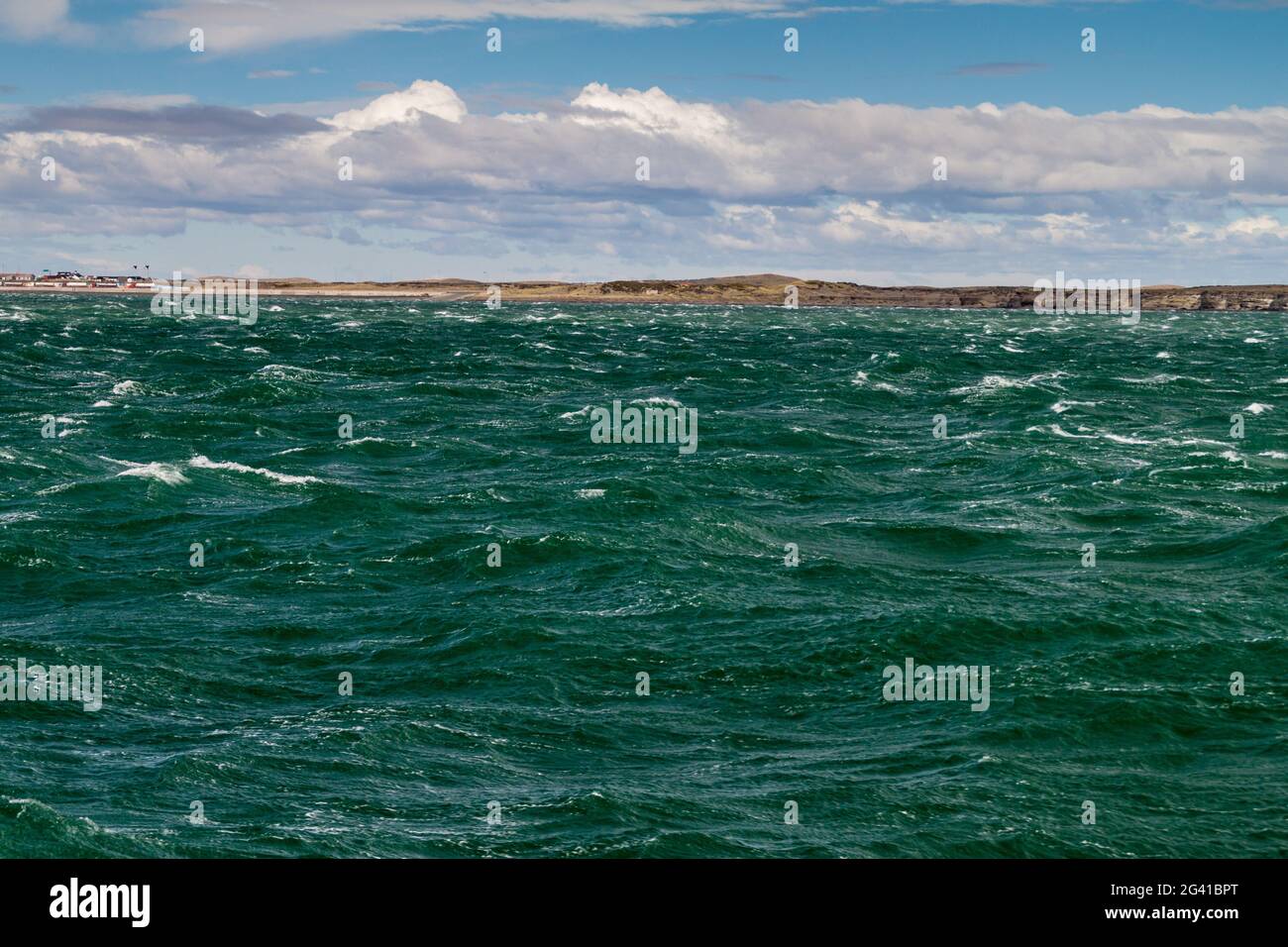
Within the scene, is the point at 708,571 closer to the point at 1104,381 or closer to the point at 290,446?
the point at 290,446

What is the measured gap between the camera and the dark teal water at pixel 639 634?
27016 millimetres

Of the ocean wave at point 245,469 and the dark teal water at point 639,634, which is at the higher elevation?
the ocean wave at point 245,469

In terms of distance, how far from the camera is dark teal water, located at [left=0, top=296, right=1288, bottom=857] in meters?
27.0

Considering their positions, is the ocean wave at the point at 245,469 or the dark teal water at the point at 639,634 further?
the ocean wave at the point at 245,469

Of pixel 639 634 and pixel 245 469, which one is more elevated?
pixel 245 469

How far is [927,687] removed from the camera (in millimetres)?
35188

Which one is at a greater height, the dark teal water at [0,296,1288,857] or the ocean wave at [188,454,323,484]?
the ocean wave at [188,454,323,484]

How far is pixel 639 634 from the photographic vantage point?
128ft

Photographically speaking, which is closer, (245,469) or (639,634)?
(639,634)

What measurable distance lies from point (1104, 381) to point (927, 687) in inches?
3113

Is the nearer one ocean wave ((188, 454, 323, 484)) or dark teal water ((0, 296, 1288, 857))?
dark teal water ((0, 296, 1288, 857))
